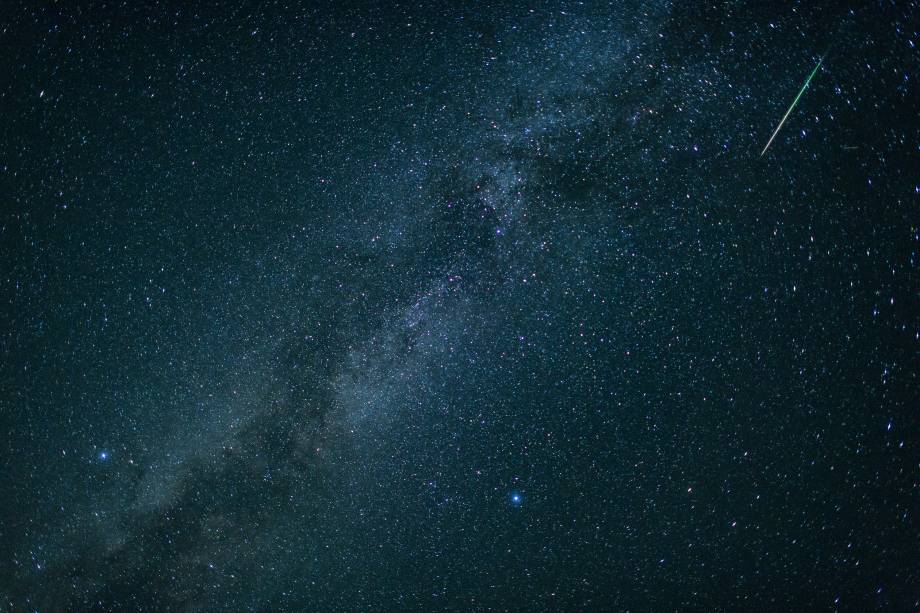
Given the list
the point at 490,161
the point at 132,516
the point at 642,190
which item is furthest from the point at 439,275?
the point at 132,516

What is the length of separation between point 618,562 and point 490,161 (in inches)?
60.7

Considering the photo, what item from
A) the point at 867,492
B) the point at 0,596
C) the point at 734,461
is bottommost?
the point at 867,492

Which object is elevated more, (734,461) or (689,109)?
(689,109)

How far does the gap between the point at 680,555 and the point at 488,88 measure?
5.99 ft

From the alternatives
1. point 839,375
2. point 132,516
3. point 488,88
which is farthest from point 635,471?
point 132,516

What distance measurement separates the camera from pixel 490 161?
1.07 meters

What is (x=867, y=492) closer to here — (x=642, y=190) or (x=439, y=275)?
(x=642, y=190)

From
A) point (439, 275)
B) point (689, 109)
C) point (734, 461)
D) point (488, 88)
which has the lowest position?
point (734, 461)

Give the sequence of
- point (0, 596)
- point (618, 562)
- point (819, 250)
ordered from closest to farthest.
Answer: point (819, 250) < point (618, 562) < point (0, 596)

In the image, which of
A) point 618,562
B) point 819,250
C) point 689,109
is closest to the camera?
point 689,109

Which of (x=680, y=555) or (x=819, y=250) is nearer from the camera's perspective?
(x=819, y=250)

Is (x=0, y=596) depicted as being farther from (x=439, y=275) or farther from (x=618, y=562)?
(x=618, y=562)

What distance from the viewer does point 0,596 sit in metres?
1.45

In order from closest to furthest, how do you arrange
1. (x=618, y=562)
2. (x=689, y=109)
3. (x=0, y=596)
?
(x=689, y=109), (x=618, y=562), (x=0, y=596)
